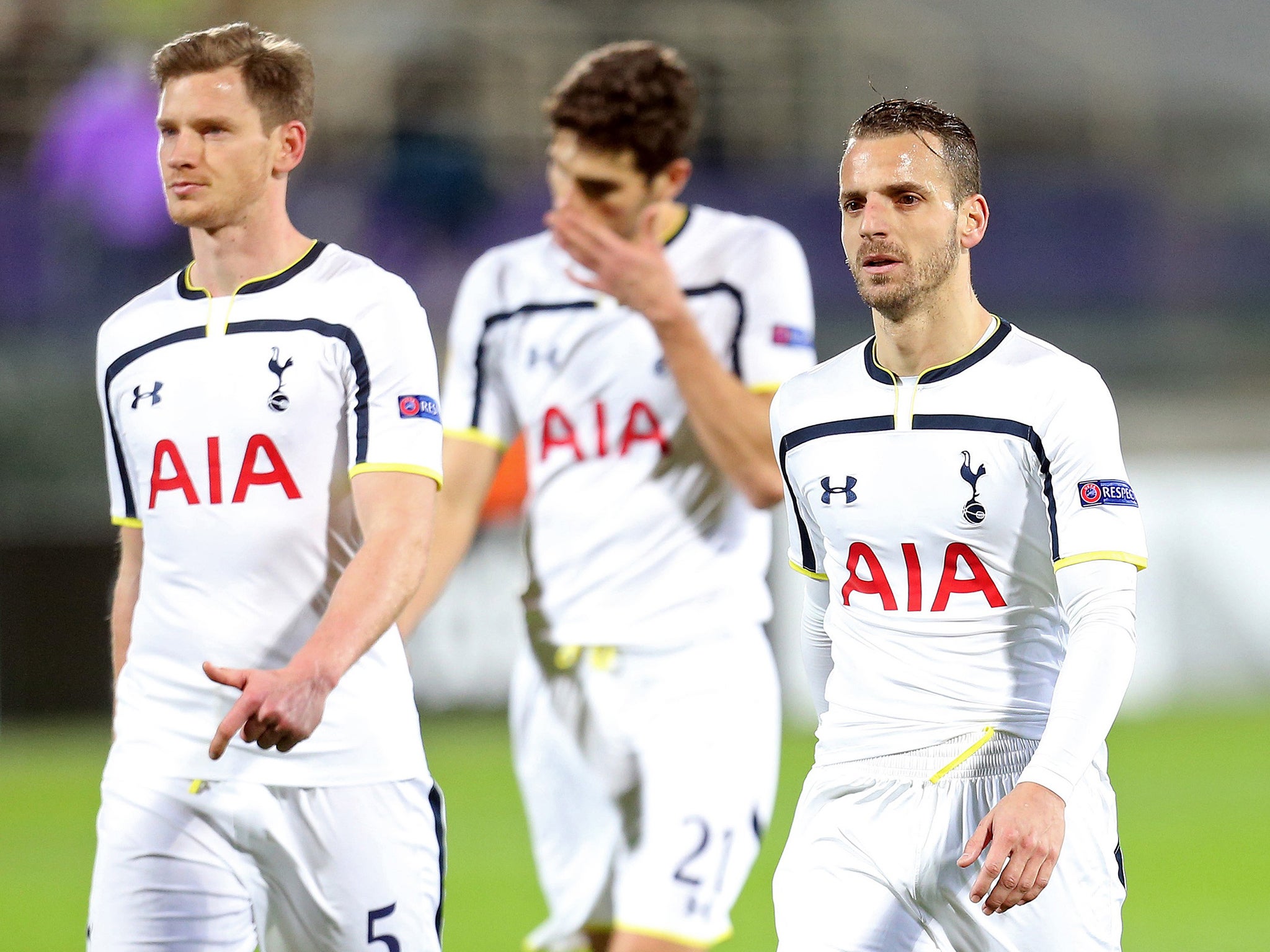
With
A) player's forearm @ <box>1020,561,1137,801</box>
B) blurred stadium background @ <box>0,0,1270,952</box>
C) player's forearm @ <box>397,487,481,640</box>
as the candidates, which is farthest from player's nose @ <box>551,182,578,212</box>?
blurred stadium background @ <box>0,0,1270,952</box>

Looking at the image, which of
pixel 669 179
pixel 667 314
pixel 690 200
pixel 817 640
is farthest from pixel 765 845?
pixel 817 640

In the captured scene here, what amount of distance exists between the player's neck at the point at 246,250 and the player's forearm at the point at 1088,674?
1596 mm

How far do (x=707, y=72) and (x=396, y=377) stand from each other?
10.6m

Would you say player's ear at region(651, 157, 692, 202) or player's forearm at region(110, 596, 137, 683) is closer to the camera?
player's forearm at region(110, 596, 137, 683)

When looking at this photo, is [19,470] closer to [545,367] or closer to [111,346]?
[545,367]

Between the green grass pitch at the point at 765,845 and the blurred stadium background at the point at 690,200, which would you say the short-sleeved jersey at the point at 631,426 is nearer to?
the green grass pitch at the point at 765,845

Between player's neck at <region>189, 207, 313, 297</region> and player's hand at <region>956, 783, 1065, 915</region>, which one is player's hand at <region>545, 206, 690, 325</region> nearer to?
player's neck at <region>189, 207, 313, 297</region>

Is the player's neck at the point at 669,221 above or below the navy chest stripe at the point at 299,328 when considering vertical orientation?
above

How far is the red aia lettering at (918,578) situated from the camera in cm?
332

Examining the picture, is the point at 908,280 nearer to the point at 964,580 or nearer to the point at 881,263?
the point at 881,263

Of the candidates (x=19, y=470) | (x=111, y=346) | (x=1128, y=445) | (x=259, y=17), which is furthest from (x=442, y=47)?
(x=111, y=346)

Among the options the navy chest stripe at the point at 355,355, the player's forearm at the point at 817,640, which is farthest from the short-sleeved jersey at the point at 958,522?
the navy chest stripe at the point at 355,355

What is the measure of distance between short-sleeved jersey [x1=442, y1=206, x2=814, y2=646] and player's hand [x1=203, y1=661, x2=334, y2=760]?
1751 millimetres

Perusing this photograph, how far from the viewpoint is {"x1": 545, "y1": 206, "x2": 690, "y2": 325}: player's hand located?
4539 millimetres
